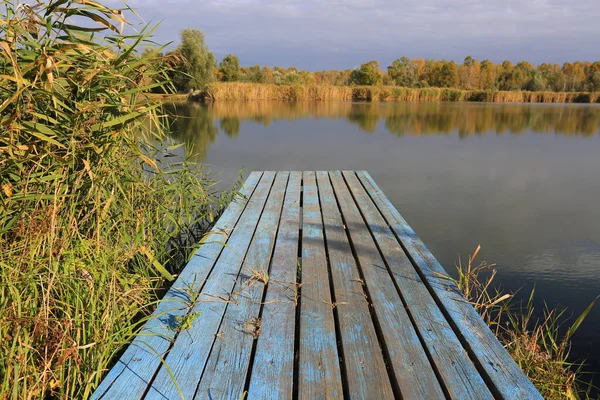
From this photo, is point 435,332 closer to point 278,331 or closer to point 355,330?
point 355,330

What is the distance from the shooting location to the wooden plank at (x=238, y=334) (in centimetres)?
107

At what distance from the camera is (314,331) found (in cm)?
133

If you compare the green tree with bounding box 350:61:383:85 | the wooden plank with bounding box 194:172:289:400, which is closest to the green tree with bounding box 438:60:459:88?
the green tree with bounding box 350:61:383:85

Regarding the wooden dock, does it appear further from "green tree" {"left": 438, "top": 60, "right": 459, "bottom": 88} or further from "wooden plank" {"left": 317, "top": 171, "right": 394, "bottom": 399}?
"green tree" {"left": 438, "top": 60, "right": 459, "bottom": 88}

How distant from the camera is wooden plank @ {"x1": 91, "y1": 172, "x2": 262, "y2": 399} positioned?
3.48 feet

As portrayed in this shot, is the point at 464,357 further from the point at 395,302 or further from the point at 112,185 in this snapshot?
the point at 112,185

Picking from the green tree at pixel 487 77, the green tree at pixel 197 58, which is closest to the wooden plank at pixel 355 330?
the green tree at pixel 197 58

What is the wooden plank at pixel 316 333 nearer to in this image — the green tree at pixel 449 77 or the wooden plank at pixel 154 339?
the wooden plank at pixel 154 339

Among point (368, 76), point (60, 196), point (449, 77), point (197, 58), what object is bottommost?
point (60, 196)

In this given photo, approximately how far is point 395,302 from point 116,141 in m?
1.21

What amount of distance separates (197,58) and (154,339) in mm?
20170

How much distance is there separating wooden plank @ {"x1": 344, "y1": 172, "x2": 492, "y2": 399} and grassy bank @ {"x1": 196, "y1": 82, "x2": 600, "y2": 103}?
17.8m

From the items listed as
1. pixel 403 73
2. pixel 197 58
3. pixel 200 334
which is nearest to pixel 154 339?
pixel 200 334

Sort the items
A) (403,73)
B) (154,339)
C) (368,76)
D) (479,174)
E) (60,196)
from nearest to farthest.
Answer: (154,339), (60,196), (479,174), (368,76), (403,73)
